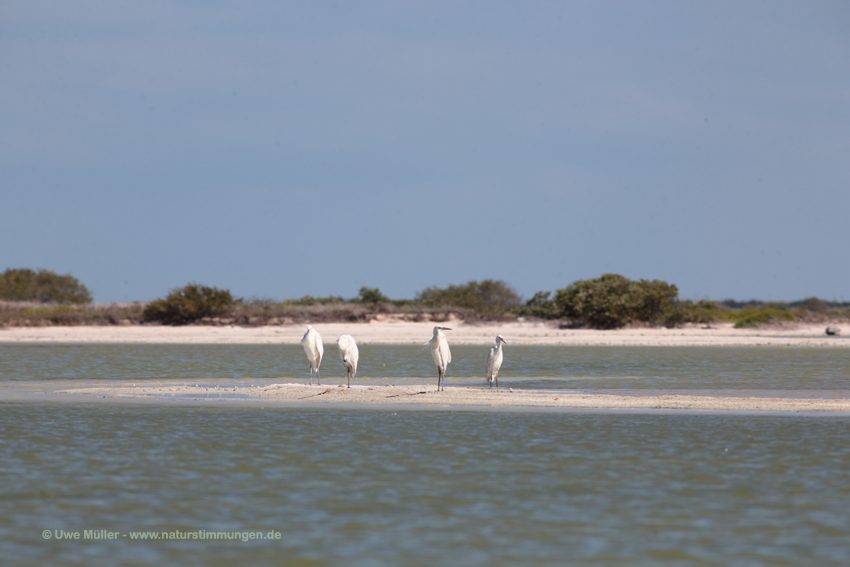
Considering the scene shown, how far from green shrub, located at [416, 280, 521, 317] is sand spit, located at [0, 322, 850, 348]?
22.1ft

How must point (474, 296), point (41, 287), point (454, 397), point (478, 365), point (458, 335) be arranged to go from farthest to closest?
point (41, 287) < point (474, 296) < point (458, 335) < point (478, 365) < point (454, 397)

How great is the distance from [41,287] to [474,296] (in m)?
29.8

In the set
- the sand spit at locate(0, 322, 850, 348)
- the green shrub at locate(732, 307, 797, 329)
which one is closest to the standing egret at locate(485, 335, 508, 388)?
the sand spit at locate(0, 322, 850, 348)

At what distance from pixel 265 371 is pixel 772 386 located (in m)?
11.8

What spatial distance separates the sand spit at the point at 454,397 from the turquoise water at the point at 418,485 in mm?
767

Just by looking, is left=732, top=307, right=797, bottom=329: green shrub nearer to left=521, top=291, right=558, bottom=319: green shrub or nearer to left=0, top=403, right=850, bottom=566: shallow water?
left=521, top=291, right=558, bottom=319: green shrub

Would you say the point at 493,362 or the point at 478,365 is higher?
the point at 493,362

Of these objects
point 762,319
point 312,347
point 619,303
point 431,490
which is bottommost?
point 431,490

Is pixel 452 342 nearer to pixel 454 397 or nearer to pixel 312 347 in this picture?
pixel 312 347

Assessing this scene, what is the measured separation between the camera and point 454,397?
634 inches

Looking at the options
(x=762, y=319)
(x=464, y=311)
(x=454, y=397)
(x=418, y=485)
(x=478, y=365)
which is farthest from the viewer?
(x=464, y=311)

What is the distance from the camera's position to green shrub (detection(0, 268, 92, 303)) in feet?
194

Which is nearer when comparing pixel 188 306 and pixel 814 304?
pixel 188 306

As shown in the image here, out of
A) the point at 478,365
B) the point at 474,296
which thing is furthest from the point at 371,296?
the point at 478,365
